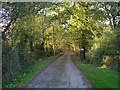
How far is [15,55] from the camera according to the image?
70.1ft

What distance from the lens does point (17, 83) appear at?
1734 centimetres

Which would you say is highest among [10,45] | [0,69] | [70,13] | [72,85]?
[70,13]

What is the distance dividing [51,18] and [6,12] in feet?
61.9

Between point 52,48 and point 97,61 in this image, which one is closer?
point 97,61

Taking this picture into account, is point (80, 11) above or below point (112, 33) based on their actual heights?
above

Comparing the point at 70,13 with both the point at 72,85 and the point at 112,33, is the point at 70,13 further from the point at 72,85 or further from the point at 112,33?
the point at 72,85

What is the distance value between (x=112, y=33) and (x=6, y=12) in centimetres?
1243

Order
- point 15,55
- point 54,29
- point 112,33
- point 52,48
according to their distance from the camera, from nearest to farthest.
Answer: point 15,55, point 112,33, point 54,29, point 52,48

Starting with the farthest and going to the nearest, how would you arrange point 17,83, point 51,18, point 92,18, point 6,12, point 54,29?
point 54,29 < point 51,18 < point 92,18 < point 17,83 < point 6,12

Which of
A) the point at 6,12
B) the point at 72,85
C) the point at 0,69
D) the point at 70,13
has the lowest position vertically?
the point at 72,85

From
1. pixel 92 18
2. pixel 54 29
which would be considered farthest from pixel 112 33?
pixel 54 29

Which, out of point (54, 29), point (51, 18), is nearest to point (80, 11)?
point (51, 18)

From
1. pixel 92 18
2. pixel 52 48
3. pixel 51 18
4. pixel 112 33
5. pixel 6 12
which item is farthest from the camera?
pixel 52 48

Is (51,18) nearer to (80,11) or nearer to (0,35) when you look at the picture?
(80,11)
